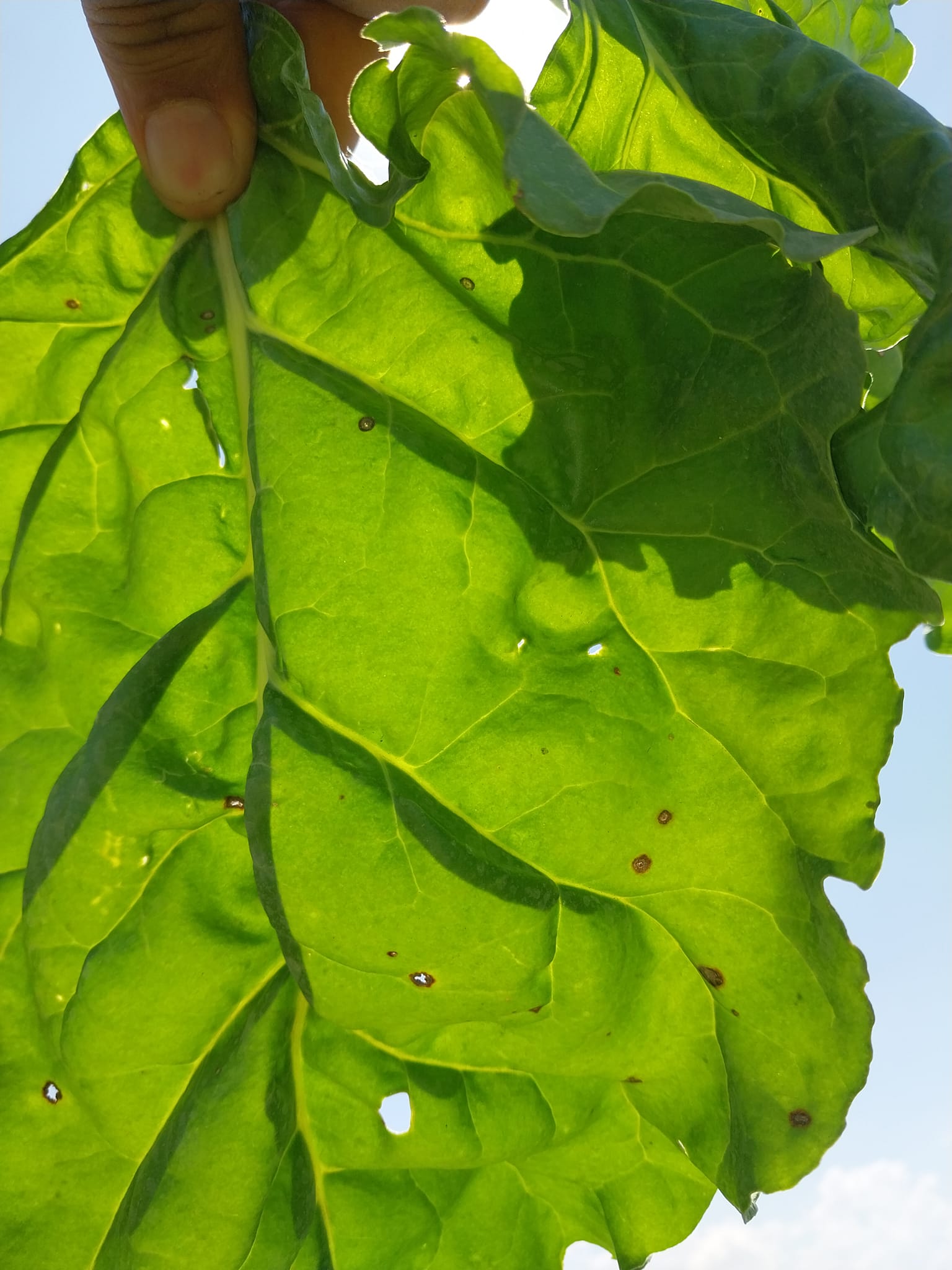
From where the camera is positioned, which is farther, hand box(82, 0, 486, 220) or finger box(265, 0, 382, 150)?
finger box(265, 0, 382, 150)

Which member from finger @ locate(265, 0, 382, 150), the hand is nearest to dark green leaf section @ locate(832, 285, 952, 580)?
the hand

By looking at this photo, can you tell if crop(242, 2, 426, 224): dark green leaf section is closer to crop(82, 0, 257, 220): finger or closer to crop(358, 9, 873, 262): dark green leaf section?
crop(82, 0, 257, 220): finger

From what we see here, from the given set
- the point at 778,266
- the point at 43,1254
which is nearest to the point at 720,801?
the point at 778,266

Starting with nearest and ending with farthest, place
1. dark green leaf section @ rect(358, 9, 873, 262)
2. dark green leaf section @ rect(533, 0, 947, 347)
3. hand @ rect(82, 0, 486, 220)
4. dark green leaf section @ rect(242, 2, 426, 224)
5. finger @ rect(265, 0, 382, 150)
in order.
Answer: dark green leaf section @ rect(358, 9, 873, 262) → dark green leaf section @ rect(533, 0, 947, 347) → dark green leaf section @ rect(242, 2, 426, 224) → hand @ rect(82, 0, 486, 220) → finger @ rect(265, 0, 382, 150)

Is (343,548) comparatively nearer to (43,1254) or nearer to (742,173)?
(742,173)

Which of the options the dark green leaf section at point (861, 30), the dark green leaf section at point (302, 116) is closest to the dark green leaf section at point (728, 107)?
the dark green leaf section at point (302, 116)

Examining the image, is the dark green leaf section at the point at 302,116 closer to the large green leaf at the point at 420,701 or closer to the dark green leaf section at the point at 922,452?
the large green leaf at the point at 420,701
